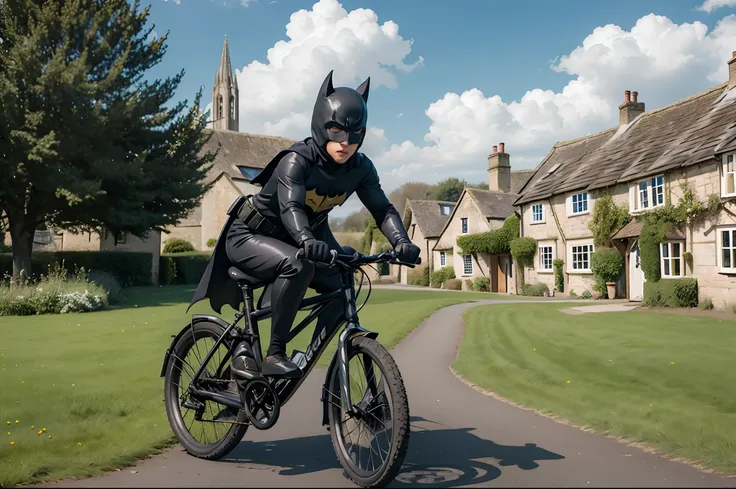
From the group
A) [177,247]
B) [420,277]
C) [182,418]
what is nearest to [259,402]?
[182,418]

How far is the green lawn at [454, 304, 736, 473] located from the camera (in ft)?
15.5

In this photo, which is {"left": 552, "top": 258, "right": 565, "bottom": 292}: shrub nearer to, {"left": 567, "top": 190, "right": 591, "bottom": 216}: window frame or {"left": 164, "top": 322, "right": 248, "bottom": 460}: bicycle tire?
{"left": 567, "top": 190, "right": 591, "bottom": 216}: window frame

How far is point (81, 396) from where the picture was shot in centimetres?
598

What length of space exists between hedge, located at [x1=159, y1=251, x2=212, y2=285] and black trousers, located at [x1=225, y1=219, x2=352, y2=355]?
32894mm

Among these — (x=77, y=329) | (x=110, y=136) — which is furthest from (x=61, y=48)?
(x=77, y=329)

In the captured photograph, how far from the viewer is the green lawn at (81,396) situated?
4.04m

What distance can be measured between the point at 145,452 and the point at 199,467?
549 millimetres

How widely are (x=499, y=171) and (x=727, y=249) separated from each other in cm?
2294

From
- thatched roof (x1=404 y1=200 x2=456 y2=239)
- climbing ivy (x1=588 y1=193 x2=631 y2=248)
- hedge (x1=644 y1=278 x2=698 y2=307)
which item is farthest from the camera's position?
thatched roof (x1=404 y1=200 x2=456 y2=239)

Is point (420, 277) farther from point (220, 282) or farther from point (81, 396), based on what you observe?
point (220, 282)

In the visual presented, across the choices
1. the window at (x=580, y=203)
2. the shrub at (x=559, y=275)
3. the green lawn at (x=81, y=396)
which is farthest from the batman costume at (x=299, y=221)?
the shrub at (x=559, y=275)

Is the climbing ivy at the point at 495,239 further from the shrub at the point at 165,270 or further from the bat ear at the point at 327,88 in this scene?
the bat ear at the point at 327,88

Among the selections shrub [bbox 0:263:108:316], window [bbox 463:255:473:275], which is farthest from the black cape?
window [bbox 463:255:473:275]

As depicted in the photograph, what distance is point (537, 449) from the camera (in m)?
4.24
